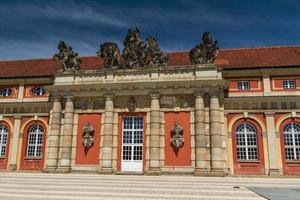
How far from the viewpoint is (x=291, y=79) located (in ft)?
77.4

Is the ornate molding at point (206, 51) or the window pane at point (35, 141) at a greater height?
the ornate molding at point (206, 51)

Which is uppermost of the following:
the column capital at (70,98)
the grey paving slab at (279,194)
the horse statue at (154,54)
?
the horse statue at (154,54)

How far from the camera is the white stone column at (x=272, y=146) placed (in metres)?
22.1

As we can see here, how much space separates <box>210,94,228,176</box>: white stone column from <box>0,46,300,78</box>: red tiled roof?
4.35 meters

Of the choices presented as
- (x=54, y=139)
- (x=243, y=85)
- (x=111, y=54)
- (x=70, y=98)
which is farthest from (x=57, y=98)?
(x=243, y=85)

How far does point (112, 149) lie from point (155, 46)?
A: 889 centimetres

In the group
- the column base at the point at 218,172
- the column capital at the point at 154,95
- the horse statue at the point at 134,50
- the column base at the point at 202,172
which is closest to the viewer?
the column base at the point at 218,172

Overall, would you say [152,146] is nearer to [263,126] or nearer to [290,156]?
[263,126]

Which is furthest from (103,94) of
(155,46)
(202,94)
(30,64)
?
(30,64)

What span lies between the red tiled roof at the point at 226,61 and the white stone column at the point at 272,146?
4306 millimetres

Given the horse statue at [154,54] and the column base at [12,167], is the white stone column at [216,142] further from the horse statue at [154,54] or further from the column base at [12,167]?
the column base at [12,167]

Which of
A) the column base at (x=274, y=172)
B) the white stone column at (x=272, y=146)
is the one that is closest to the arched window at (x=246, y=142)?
the white stone column at (x=272, y=146)

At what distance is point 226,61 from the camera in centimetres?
2631

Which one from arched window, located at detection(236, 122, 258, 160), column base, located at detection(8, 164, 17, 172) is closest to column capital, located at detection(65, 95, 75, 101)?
column base, located at detection(8, 164, 17, 172)
